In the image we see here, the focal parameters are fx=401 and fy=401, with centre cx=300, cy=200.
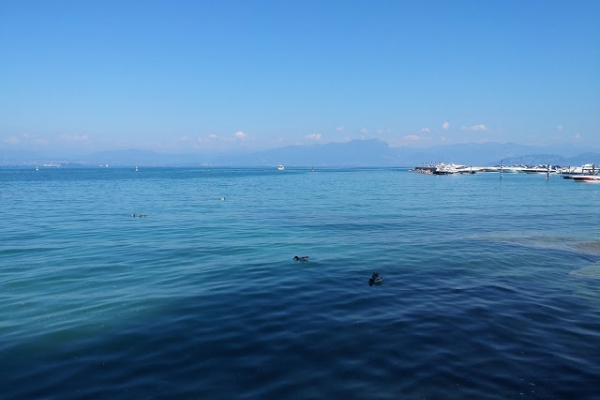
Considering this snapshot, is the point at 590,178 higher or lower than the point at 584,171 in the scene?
lower

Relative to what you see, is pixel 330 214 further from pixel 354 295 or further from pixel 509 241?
pixel 354 295

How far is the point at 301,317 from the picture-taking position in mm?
12344

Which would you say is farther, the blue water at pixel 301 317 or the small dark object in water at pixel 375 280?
the small dark object in water at pixel 375 280

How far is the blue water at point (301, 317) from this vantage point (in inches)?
340

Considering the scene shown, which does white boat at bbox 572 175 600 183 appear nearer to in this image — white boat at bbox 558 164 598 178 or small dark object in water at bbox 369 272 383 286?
white boat at bbox 558 164 598 178

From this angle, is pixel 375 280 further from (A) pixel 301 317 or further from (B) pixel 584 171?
(B) pixel 584 171

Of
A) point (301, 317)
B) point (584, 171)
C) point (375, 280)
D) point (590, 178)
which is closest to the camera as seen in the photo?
point (301, 317)

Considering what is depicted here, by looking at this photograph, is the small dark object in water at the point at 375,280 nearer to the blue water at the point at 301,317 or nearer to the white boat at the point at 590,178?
the blue water at the point at 301,317

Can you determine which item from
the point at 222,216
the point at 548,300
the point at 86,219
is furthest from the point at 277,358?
the point at 86,219

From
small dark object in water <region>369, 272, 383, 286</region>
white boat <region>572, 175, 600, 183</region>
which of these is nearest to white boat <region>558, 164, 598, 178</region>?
white boat <region>572, 175, 600, 183</region>

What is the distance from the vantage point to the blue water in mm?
8648

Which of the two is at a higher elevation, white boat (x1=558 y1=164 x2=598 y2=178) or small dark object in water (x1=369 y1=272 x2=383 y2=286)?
white boat (x1=558 y1=164 x2=598 y2=178)

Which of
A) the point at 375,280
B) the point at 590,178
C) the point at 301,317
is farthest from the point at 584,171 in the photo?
the point at 301,317

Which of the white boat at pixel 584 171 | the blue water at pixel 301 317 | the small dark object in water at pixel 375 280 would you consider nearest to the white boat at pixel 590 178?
the white boat at pixel 584 171
